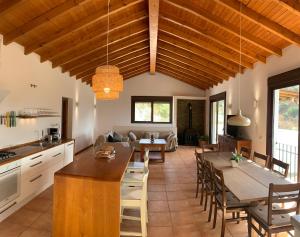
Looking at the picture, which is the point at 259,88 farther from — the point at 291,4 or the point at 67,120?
the point at 67,120

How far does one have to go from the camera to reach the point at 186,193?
441 cm

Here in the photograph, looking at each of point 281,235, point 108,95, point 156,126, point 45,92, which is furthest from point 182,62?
point 281,235

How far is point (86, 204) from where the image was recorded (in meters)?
2.37

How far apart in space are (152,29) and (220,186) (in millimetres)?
3653

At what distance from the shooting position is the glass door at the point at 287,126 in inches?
170

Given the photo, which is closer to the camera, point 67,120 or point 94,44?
point 94,44

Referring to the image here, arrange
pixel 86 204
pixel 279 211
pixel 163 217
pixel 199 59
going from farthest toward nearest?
pixel 199 59 → pixel 163 217 → pixel 86 204 → pixel 279 211

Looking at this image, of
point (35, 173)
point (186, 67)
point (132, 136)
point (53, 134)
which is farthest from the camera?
point (132, 136)

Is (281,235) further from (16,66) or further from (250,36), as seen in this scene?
(16,66)

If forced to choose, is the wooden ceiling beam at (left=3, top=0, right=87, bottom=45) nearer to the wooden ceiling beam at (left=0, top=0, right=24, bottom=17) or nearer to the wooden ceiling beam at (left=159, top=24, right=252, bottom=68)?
the wooden ceiling beam at (left=0, top=0, right=24, bottom=17)

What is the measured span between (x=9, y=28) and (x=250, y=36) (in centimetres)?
436

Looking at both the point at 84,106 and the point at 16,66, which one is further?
the point at 84,106

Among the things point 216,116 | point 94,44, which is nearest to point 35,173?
point 94,44

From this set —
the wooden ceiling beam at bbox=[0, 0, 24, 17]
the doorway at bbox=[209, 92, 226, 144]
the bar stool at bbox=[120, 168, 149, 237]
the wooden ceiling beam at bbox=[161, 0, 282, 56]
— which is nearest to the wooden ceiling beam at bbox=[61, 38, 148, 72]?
the wooden ceiling beam at bbox=[161, 0, 282, 56]
